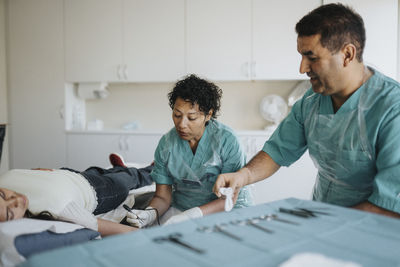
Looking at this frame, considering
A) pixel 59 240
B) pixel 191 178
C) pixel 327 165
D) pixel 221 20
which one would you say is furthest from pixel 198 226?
pixel 221 20

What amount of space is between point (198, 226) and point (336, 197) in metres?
0.65

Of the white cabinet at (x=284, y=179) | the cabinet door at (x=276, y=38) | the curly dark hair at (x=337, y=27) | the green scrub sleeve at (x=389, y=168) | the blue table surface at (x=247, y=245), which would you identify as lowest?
the white cabinet at (x=284, y=179)

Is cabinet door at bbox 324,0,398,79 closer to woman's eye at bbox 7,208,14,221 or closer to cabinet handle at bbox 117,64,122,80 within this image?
cabinet handle at bbox 117,64,122,80

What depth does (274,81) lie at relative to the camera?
3.43 metres

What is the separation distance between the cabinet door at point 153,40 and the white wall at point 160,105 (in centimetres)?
36

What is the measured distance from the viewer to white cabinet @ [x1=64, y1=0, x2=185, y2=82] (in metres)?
3.25

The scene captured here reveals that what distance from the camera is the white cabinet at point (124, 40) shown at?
3.25 metres

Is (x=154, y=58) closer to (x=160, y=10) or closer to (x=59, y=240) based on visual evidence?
(x=160, y=10)

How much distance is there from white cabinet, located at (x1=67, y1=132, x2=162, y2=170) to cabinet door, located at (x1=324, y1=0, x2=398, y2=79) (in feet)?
6.58

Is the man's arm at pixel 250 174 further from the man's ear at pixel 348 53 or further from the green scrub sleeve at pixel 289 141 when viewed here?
the man's ear at pixel 348 53

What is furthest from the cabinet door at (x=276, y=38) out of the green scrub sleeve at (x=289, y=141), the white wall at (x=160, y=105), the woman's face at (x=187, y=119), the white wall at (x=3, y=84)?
the white wall at (x=3, y=84)

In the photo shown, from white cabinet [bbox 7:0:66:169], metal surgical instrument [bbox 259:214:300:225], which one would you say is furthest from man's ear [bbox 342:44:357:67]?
white cabinet [bbox 7:0:66:169]

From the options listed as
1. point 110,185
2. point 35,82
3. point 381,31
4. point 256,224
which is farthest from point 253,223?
point 35,82

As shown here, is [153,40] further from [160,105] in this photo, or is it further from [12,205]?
[12,205]
